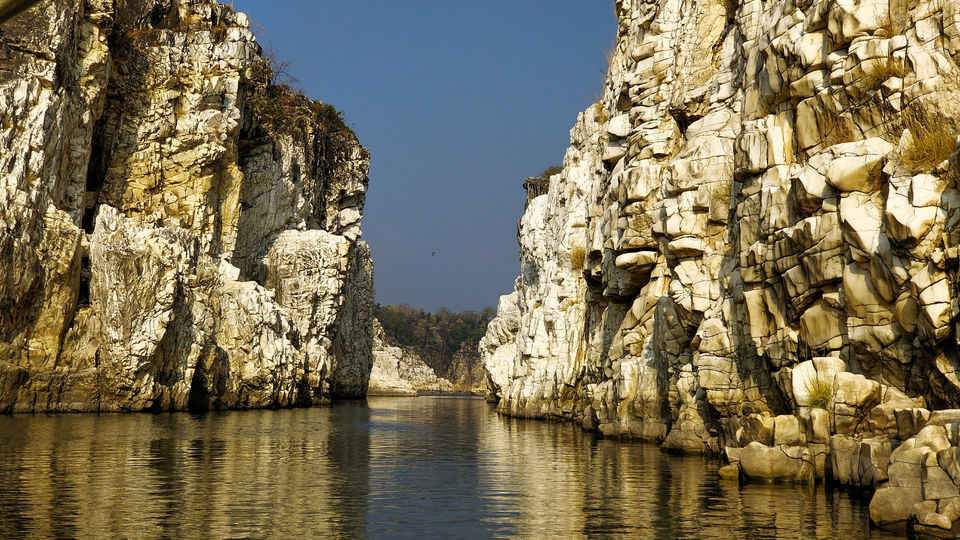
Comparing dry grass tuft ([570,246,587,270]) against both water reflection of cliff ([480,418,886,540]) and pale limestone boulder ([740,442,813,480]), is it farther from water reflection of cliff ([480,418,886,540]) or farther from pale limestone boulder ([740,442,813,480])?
pale limestone boulder ([740,442,813,480])

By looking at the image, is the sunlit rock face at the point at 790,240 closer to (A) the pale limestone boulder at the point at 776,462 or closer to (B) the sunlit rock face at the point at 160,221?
(A) the pale limestone boulder at the point at 776,462

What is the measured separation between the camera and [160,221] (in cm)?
6538

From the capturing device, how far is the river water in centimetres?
1625

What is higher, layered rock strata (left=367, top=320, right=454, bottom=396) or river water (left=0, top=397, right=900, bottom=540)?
layered rock strata (left=367, top=320, right=454, bottom=396)

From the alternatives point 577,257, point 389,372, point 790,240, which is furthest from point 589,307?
point 389,372

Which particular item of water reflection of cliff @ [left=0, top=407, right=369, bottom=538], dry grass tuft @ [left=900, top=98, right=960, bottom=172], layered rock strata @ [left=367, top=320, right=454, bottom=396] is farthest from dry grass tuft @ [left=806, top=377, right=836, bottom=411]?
layered rock strata @ [left=367, top=320, right=454, bottom=396]

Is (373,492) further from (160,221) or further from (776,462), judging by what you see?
(160,221)

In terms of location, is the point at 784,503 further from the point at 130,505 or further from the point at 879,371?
the point at 130,505

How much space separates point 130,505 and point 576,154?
49567 millimetres

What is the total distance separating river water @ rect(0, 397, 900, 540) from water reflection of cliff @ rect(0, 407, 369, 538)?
0.15 ft

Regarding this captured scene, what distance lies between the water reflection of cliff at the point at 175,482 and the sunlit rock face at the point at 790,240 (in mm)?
10965

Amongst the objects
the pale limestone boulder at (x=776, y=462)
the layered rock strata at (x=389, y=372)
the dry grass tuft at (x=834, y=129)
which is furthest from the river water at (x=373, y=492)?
the layered rock strata at (x=389, y=372)

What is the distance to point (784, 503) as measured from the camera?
19.0 metres

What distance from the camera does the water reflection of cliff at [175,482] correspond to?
1605 cm
